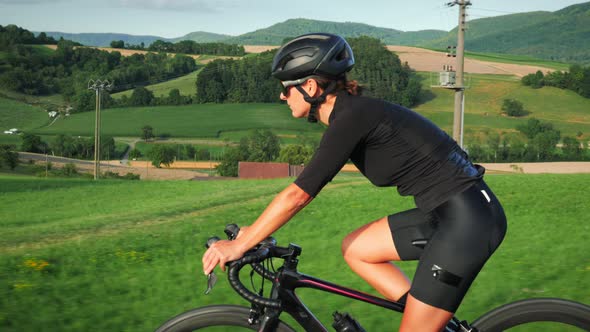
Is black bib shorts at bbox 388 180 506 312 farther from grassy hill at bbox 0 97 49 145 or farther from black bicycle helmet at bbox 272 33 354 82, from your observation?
grassy hill at bbox 0 97 49 145

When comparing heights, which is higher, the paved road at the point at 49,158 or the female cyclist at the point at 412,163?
the female cyclist at the point at 412,163

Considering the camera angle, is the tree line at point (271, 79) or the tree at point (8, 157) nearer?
the tree at point (8, 157)

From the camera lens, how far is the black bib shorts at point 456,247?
2.99 metres

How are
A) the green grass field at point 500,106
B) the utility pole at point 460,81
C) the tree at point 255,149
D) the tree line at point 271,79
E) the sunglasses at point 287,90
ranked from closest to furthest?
the sunglasses at point 287,90 → the utility pole at point 460,81 → the tree at point 255,149 → the green grass field at point 500,106 → the tree line at point 271,79

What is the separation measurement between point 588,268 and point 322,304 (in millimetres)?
3982

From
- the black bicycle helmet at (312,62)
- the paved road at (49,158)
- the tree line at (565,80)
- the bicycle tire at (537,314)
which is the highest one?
the tree line at (565,80)

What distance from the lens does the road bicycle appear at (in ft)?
9.57

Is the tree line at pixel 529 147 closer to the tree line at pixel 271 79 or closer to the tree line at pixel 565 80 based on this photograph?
the tree line at pixel 565 80

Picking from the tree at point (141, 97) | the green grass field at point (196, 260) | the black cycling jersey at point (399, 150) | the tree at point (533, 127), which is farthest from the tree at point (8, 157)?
the black cycling jersey at point (399, 150)

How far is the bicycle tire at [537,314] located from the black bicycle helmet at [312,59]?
1371 mm

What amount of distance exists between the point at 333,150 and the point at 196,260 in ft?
27.5

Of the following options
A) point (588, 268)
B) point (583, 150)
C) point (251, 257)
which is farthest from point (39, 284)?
point (583, 150)

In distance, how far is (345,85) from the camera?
311 centimetres

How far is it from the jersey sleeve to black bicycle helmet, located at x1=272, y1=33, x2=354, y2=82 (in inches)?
10.1
